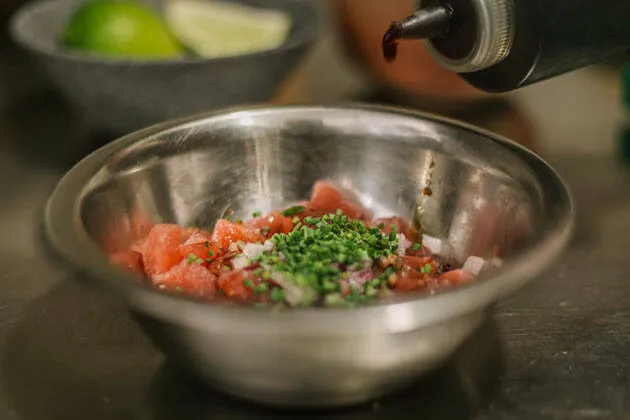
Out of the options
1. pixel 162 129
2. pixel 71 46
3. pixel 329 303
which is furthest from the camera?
pixel 71 46

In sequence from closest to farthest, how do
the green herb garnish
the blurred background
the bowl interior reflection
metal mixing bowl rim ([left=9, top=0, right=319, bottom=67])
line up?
the green herb garnish → the bowl interior reflection → metal mixing bowl rim ([left=9, top=0, right=319, bottom=67]) → the blurred background

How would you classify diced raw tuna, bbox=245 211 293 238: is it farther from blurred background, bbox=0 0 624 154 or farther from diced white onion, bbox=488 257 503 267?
blurred background, bbox=0 0 624 154

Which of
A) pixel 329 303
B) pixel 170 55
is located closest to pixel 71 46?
pixel 170 55

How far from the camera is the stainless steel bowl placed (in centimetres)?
→ 57

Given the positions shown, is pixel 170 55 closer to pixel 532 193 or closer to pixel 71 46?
pixel 71 46

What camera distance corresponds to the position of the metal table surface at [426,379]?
2.37 feet

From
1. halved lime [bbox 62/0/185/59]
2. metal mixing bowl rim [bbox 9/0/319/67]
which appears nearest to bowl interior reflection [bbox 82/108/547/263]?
metal mixing bowl rim [bbox 9/0/319/67]

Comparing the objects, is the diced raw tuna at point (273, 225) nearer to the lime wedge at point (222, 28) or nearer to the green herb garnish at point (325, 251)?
the green herb garnish at point (325, 251)

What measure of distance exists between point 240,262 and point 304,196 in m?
0.19

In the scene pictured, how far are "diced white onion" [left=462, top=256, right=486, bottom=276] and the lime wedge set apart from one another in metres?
0.67

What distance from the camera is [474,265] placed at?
2.52ft

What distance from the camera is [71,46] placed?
4.07 ft

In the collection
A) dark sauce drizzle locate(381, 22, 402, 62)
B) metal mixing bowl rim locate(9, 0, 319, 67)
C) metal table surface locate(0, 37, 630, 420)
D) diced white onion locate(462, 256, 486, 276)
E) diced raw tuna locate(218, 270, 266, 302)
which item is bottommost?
metal table surface locate(0, 37, 630, 420)

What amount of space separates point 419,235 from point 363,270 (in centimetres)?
16
